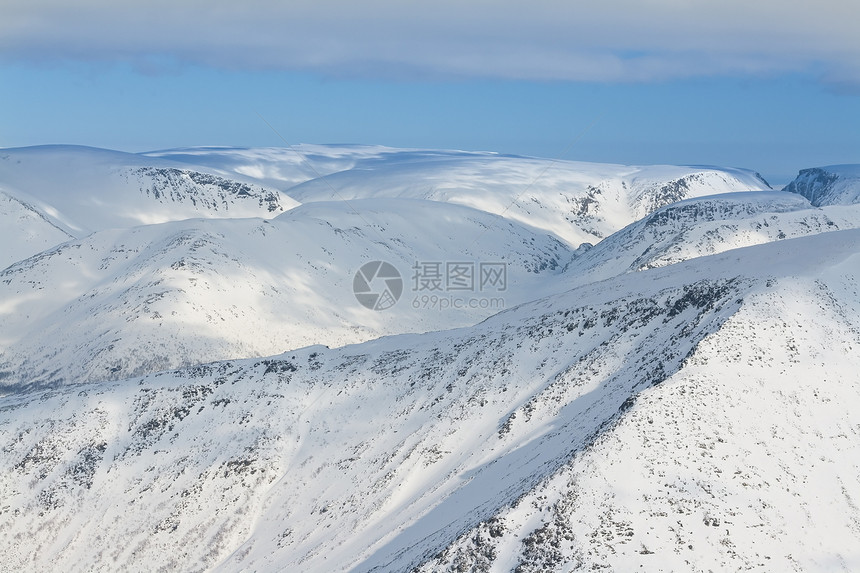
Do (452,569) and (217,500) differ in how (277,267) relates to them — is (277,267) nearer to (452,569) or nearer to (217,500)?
(217,500)

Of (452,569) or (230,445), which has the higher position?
(452,569)

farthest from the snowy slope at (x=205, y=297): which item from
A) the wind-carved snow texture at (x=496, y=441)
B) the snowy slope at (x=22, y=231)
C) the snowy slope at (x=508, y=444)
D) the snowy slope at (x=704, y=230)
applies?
the snowy slope at (x=22, y=231)

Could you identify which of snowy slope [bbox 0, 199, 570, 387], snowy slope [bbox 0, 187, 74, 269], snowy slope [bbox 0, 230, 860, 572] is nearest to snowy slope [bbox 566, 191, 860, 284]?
snowy slope [bbox 0, 199, 570, 387]

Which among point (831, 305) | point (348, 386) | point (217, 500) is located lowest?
point (217, 500)

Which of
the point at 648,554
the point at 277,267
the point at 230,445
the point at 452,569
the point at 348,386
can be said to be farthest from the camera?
the point at 277,267

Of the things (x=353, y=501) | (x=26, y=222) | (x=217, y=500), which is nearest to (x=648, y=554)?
(x=353, y=501)

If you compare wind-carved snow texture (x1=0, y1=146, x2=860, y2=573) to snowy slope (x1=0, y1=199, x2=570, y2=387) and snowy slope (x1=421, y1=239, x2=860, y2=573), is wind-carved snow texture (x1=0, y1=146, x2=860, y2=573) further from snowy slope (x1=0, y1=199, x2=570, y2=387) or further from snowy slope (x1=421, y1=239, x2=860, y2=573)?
snowy slope (x1=0, y1=199, x2=570, y2=387)

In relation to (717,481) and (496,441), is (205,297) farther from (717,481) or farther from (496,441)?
(717,481)

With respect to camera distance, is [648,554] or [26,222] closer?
[648,554]
